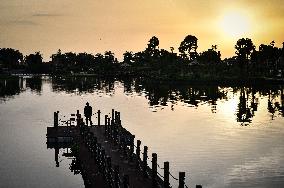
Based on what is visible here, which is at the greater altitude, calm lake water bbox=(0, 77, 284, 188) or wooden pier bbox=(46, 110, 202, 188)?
wooden pier bbox=(46, 110, 202, 188)

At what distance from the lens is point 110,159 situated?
21922 mm

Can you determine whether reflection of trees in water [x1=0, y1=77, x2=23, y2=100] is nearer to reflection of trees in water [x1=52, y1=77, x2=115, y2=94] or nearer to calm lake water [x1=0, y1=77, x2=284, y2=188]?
reflection of trees in water [x1=52, y1=77, x2=115, y2=94]

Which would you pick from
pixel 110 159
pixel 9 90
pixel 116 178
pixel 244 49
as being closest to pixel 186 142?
pixel 110 159

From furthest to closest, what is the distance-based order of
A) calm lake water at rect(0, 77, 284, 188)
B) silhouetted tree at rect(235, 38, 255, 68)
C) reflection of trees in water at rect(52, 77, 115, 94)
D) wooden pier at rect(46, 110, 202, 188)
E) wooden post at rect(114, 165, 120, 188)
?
silhouetted tree at rect(235, 38, 255, 68) → reflection of trees in water at rect(52, 77, 115, 94) → calm lake water at rect(0, 77, 284, 188) → wooden pier at rect(46, 110, 202, 188) → wooden post at rect(114, 165, 120, 188)

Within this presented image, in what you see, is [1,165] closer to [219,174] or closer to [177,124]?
[219,174]

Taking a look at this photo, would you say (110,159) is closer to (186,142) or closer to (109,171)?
(109,171)

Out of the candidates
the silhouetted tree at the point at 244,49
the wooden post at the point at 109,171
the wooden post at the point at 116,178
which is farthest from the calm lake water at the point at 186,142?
the silhouetted tree at the point at 244,49

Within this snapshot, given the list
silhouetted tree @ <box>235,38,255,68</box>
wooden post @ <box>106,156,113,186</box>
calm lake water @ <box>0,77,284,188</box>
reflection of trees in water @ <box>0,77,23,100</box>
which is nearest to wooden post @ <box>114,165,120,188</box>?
wooden post @ <box>106,156,113,186</box>

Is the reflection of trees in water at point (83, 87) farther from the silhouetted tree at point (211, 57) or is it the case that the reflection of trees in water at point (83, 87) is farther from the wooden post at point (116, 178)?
the wooden post at point (116, 178)

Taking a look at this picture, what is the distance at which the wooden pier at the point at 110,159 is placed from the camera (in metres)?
21.3

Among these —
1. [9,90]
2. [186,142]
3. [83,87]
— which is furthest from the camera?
[83,87]

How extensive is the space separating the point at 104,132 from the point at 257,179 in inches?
574

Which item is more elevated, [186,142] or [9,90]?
[9,90]

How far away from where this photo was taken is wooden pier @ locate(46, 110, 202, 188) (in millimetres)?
21266
